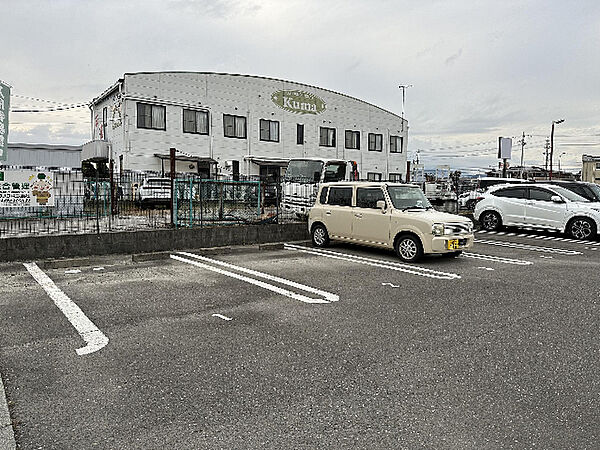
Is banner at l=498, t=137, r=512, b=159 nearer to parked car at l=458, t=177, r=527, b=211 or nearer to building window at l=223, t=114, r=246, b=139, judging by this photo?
parked car at l=458, t=177, r=527, b=211

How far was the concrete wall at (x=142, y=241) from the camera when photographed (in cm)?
902

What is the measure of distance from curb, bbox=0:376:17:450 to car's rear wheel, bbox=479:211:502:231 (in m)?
14.8

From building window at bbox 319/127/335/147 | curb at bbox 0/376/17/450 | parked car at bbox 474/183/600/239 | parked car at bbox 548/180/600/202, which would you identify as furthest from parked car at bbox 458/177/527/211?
curb at bbox 0/376/17/450

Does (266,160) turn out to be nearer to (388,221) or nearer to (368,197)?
(368,197)

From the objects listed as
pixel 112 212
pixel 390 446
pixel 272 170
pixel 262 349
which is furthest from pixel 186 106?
pixel 390 446

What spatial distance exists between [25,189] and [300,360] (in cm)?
887

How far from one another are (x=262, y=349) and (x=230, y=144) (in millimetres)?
22688

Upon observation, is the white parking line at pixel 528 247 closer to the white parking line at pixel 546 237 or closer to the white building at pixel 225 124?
the white parking line at pixel 546 237

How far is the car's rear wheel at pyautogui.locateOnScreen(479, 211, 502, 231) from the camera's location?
1531 cm

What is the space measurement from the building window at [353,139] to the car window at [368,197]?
22.0m

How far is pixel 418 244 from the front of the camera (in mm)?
9258

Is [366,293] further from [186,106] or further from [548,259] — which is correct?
[186,106]

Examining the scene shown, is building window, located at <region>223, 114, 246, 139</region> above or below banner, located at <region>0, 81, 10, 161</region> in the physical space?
above

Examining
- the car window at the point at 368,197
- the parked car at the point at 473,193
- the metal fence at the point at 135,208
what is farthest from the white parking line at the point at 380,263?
the parked car at the point at 473,193
